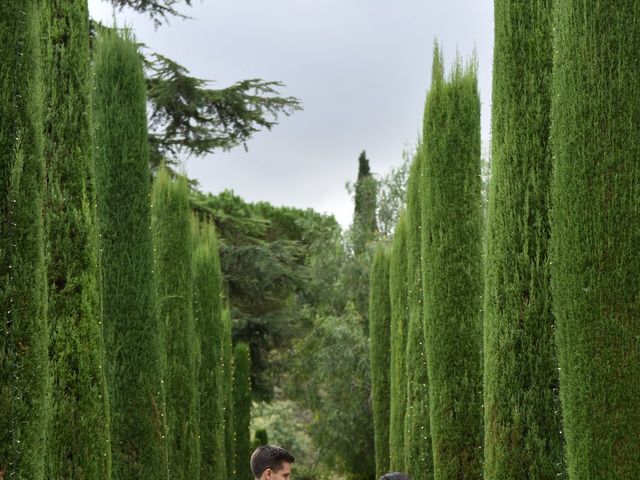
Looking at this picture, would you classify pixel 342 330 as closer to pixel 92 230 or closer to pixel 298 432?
pixel 298 432

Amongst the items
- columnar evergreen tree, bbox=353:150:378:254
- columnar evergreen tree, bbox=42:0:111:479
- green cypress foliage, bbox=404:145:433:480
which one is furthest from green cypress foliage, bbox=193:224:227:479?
columnar evergreen tree, bbox=353:150:378:254

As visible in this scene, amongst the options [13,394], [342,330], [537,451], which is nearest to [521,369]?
[537,451]

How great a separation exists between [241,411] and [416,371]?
11366mm

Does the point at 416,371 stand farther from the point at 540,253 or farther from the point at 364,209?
the point at 364,209

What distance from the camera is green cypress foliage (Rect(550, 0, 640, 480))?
19.5 ft

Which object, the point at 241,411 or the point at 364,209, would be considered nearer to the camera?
the point at 241,411

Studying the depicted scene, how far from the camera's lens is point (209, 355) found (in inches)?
723

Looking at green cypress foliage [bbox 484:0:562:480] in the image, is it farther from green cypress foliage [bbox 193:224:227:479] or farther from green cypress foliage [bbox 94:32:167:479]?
green cypress foliage [bbox 193:224:227:479]

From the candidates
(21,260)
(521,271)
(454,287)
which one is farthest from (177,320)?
(21,260)

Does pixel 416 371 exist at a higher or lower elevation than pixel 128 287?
lower

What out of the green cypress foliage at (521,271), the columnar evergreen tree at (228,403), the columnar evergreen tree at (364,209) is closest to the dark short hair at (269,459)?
the green cypress foliage at (521,271)

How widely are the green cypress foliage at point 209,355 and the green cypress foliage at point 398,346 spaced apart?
3800 millimetres

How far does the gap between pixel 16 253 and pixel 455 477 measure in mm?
7136

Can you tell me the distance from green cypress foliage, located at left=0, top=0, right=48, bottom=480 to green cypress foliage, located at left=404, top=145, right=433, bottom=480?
842cm
